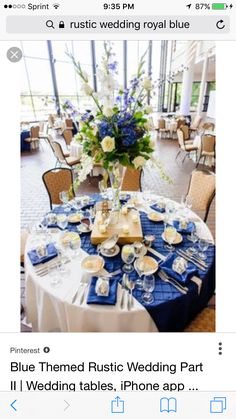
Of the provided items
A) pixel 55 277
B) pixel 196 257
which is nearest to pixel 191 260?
pixel 196 257

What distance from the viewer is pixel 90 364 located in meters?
0.83

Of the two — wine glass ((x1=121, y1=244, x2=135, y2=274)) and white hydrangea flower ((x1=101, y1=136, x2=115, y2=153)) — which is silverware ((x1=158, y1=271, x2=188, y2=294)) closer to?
wine glass ((x1=121, y1=244, x2=135, y2=274))

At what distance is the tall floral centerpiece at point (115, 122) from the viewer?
1.32 metres

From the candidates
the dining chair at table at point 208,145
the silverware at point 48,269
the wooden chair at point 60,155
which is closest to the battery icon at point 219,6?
the silverware at point 48,269

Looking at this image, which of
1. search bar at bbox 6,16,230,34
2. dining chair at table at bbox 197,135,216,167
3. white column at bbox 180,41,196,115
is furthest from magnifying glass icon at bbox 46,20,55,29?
white column at bbox 180,41,196,115

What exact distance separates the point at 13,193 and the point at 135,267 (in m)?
0.81

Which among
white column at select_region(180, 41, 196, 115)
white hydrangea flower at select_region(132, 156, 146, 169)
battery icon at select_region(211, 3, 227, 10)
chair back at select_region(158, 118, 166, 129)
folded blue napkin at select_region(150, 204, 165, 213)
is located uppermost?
white column at select_region(180, 41, 196, 115)

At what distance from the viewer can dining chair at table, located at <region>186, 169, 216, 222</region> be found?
240cm

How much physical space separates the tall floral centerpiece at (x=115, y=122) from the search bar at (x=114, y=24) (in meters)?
0.44

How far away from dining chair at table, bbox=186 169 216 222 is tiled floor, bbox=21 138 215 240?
0.35 m

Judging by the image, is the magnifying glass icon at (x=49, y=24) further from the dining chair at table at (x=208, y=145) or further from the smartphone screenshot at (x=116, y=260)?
the dining chair at table at (x=208, y=145)

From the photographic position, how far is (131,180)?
2902 millimetres

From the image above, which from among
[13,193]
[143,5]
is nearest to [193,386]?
[13,193]

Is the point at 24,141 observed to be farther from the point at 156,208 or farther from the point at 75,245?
the point at 75,245
